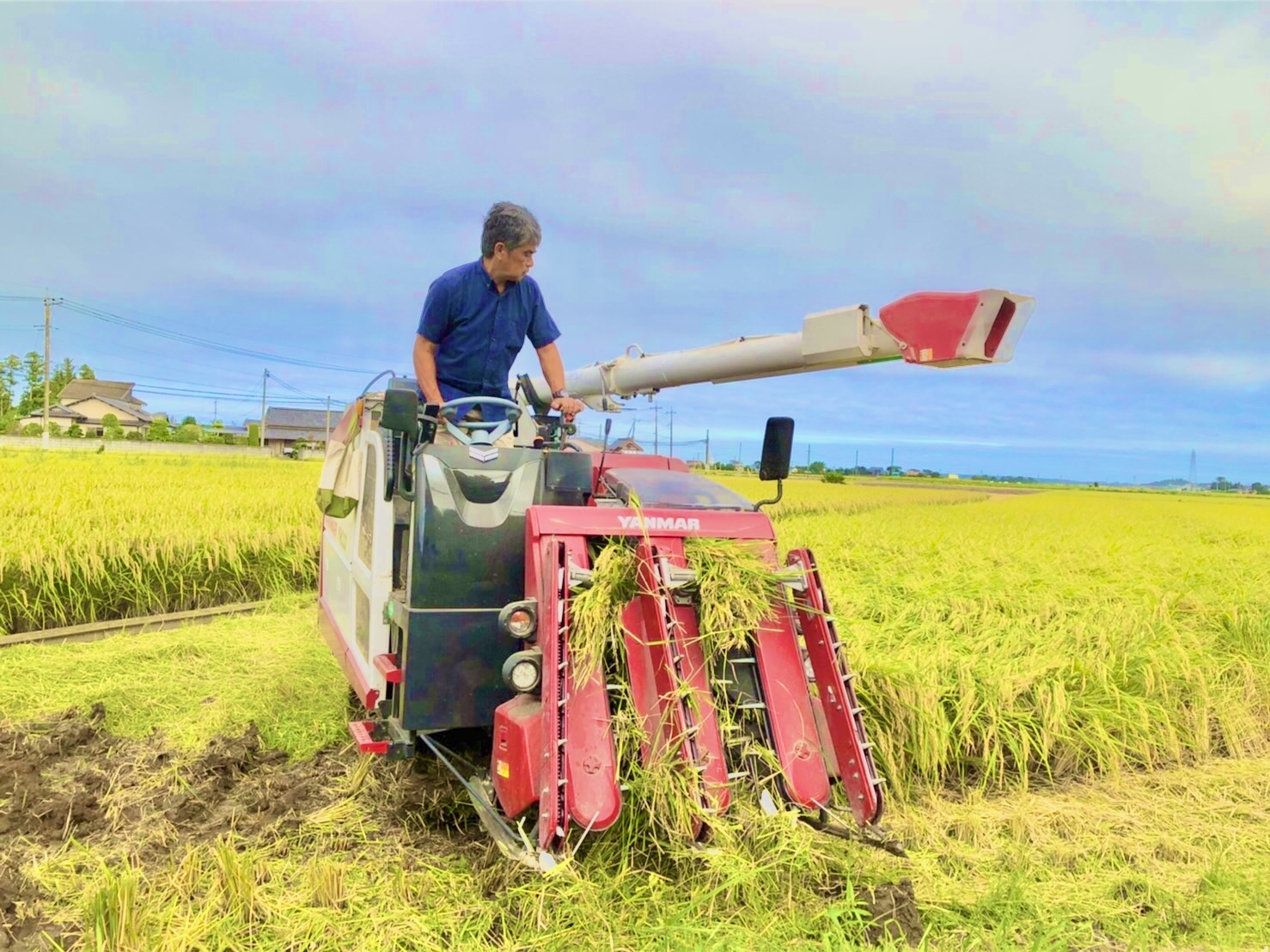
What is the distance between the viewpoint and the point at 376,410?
4.00 metres

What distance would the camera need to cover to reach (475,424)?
3.82m

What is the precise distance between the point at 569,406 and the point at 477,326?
2.15ft

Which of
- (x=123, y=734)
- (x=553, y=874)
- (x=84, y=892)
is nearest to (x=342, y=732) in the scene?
(x=123, y=734)

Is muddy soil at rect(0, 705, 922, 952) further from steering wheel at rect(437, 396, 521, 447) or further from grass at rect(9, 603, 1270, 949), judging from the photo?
steering wheel at rect(437, 396, 521, 447)

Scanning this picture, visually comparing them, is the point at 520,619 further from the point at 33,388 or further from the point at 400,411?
the point at 33,388

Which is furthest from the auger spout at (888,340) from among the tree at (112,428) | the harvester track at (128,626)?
the tree at (112,428)

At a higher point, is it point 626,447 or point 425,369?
point 425,369

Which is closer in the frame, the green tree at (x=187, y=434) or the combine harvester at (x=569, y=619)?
the combine harvester at (x=569, y=619)

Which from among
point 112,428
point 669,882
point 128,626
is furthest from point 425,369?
point 112,428

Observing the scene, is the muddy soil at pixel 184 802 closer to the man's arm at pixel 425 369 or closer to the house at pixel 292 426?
the man's arm at pixel 425 369

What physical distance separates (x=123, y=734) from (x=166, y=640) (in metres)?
2.11

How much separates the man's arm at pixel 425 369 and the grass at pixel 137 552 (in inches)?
194

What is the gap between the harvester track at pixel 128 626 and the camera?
6613 millimetres

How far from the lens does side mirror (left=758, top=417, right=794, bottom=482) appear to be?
12.0ft
